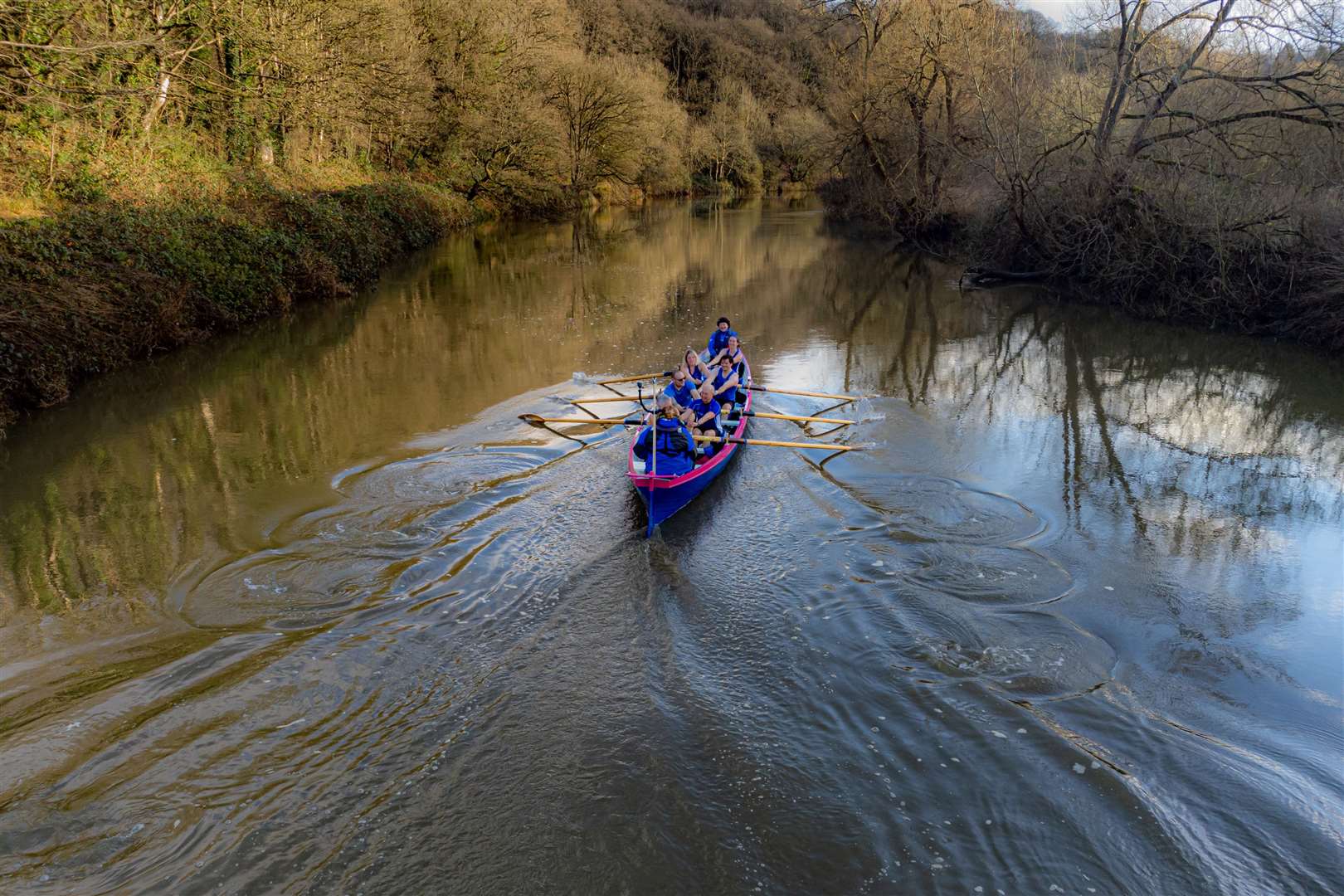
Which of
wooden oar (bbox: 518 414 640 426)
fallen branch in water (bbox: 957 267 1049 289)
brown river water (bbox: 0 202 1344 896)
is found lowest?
brown river water (bbox: 0 202 1344 896)

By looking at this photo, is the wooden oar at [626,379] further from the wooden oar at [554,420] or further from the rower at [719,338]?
the wooden oar at [554,420]

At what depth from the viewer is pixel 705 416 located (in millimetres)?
9203

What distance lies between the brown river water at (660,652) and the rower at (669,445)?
49cm

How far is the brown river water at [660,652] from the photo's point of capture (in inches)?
160

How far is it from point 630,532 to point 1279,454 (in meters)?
7.86

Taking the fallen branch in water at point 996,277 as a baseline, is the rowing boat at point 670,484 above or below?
below

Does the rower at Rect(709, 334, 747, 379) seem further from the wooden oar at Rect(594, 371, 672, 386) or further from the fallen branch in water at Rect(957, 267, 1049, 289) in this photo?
the fallen branch in water at Rect(957, 267, 1049, 289)

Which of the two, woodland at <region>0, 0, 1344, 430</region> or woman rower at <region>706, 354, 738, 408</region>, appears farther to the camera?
woodland at <region>0, 0, 1344, 430</region>

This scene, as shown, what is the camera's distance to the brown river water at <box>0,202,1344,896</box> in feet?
13.3

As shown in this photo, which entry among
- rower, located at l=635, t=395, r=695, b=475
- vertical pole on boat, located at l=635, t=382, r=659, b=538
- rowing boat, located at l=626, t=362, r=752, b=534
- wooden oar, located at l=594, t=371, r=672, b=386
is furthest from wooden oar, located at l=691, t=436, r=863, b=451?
wooden oar, located at l=594, t=371, r=672, b=386

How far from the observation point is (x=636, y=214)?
4450 cm

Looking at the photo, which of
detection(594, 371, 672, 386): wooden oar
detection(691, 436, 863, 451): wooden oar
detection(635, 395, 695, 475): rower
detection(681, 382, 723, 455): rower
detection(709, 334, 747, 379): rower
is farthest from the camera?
detection(594, 371, 672, 386): wooden oar

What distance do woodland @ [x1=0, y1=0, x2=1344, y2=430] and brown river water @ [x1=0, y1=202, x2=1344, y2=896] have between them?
8.17 ft

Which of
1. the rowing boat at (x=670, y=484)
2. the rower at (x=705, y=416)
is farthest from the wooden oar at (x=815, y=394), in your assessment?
the rowing boat at (x=670, y=484)
